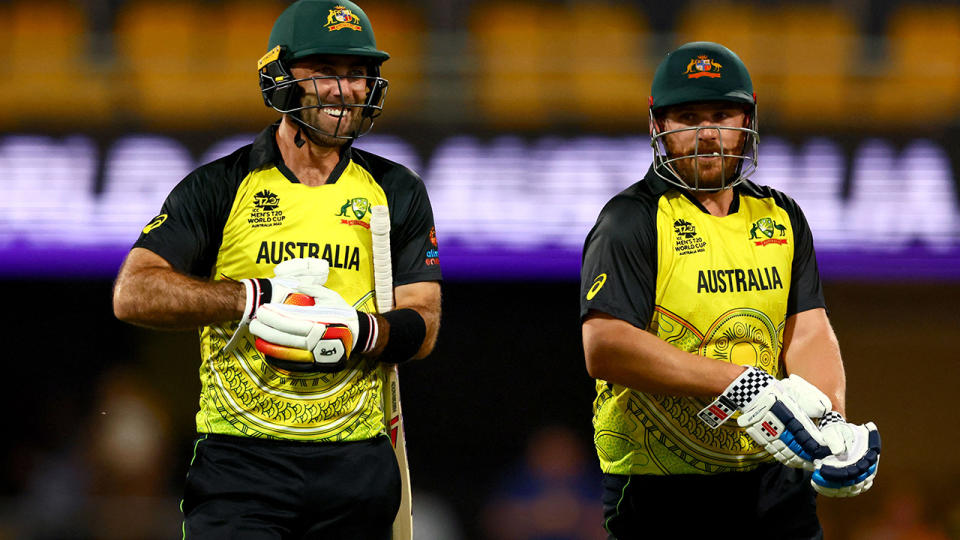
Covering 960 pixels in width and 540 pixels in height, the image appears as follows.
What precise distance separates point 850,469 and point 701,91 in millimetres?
1164

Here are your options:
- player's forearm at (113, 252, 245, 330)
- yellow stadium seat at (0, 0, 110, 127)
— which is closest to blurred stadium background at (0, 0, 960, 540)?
yellow stadium seat at (0, 0, 110, 127)

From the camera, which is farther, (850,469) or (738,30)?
(738,30)

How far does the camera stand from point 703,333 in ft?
11.9

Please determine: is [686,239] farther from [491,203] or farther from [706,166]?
[491,203]

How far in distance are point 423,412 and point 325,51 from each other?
586 cm

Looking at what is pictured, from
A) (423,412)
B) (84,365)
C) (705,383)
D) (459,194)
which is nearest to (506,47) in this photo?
(459,194)

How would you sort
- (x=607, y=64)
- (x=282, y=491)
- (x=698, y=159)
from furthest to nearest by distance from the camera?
(x=607, y=64) < (x=698, y=159) < (x=282, y=491)

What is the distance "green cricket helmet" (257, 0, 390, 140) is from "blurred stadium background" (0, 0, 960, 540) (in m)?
3.69

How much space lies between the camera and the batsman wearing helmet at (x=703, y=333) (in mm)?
3475

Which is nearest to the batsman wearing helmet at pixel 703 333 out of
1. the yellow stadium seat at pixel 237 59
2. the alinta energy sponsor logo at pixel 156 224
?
the alinta energy sponsor logo at pixel 156 224

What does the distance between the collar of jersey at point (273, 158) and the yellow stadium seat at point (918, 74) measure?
496cm

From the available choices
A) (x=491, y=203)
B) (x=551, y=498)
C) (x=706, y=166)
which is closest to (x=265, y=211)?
(x=706, y=166)

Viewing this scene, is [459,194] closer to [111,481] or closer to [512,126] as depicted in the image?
[512,126]

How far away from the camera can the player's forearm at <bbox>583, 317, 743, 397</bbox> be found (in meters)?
3.43
